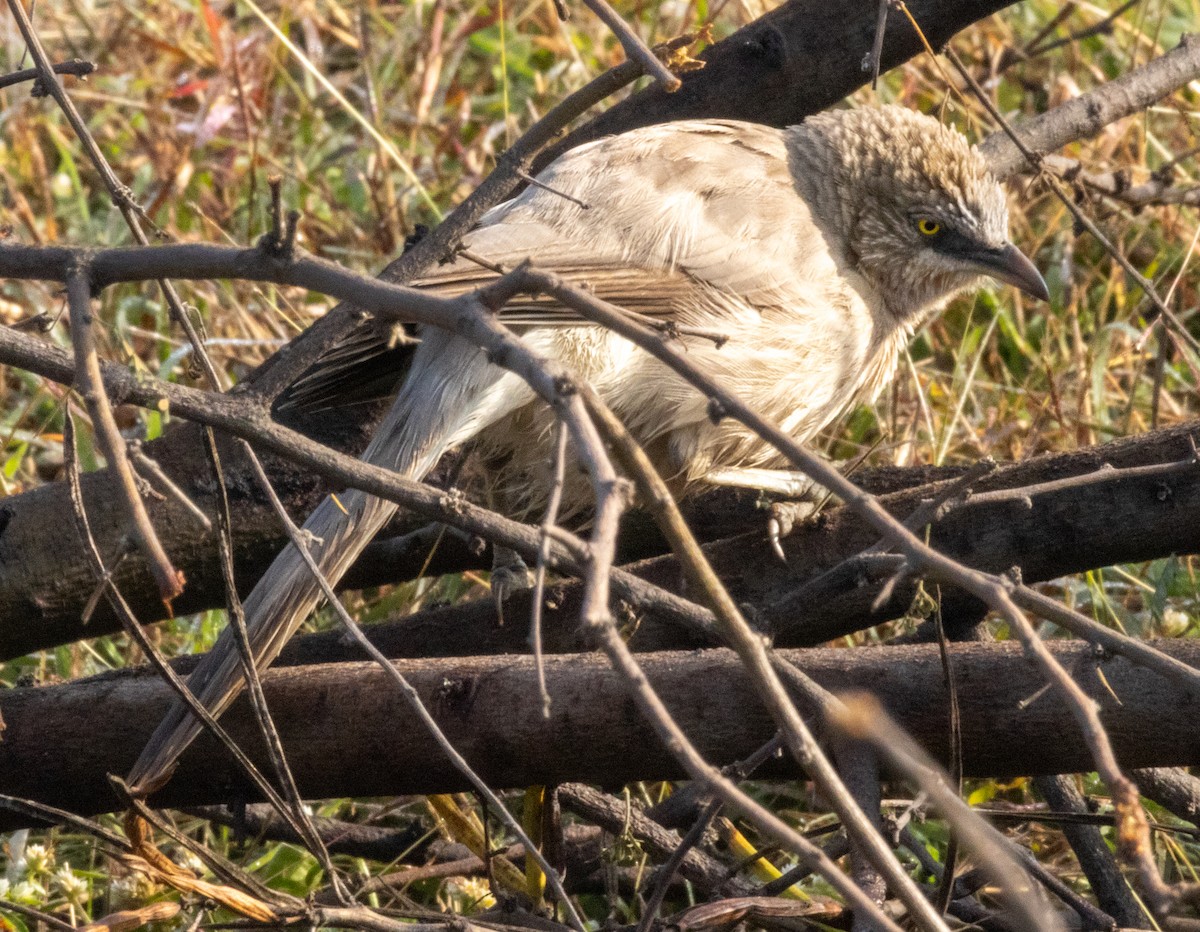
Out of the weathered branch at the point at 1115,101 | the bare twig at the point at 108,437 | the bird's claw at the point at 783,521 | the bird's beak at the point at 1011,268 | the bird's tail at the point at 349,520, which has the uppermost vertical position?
the bare twig at the point at 108,437

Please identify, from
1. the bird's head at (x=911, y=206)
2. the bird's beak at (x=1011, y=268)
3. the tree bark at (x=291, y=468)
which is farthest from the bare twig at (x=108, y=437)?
the bird's beak at (x=1011, y=268)

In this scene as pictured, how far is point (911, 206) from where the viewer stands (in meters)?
4.43

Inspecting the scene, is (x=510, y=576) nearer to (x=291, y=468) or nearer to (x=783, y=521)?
(x=291, y=468)

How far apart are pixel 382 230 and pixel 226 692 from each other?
3370mm

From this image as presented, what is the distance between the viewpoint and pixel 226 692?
2971 millimetres

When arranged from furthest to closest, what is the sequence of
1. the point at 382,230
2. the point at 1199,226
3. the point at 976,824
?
the point at 382,230
the point at 1199,226
the point at 976,824

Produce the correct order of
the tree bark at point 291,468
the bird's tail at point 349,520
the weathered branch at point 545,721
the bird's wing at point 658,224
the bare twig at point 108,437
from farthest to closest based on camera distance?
the bird's wing at point 658,224, the tree bark at point 291,468, the bird's tail at point 349,520, the weathered branch at point 545,721, the bare twig at point 108,437

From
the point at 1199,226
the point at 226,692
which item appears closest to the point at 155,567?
the point at 226,692

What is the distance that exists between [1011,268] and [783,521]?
1.36 meters

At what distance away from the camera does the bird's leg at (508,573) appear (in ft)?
12.8

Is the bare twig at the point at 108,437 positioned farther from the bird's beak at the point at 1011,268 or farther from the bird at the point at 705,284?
the bird's beak at the point at 1011,268

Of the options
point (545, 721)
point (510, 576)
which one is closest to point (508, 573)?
point (510, 576)

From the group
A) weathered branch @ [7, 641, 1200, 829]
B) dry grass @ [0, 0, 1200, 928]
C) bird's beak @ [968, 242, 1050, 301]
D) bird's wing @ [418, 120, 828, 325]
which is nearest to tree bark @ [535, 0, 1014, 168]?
bird's wing @ [418, 120, 828, 325]

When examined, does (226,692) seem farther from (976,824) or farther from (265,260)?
(976,824)
